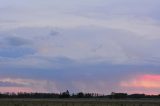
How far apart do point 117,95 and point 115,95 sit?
752 millimetres

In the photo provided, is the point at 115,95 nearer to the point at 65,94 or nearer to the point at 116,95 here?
the point at 116,95

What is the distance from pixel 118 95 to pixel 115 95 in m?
1.03

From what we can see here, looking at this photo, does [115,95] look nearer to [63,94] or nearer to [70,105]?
[63,94]

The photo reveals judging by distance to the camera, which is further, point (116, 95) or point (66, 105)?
point (116, 95)

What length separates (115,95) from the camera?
18212 centimetres

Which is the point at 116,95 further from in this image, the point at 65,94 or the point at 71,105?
the point at 71,105

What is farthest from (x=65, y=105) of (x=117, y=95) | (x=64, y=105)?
(x=117, y=95)

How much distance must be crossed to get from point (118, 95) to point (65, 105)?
267 feet

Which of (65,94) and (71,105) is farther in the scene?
(65,94)

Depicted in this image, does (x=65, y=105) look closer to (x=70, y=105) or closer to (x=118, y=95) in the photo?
(x=70, y=105)

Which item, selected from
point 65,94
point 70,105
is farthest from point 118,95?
point 70,105

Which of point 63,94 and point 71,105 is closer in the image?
point 71,105

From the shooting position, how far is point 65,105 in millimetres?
102312

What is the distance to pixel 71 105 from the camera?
10400 centimetres
